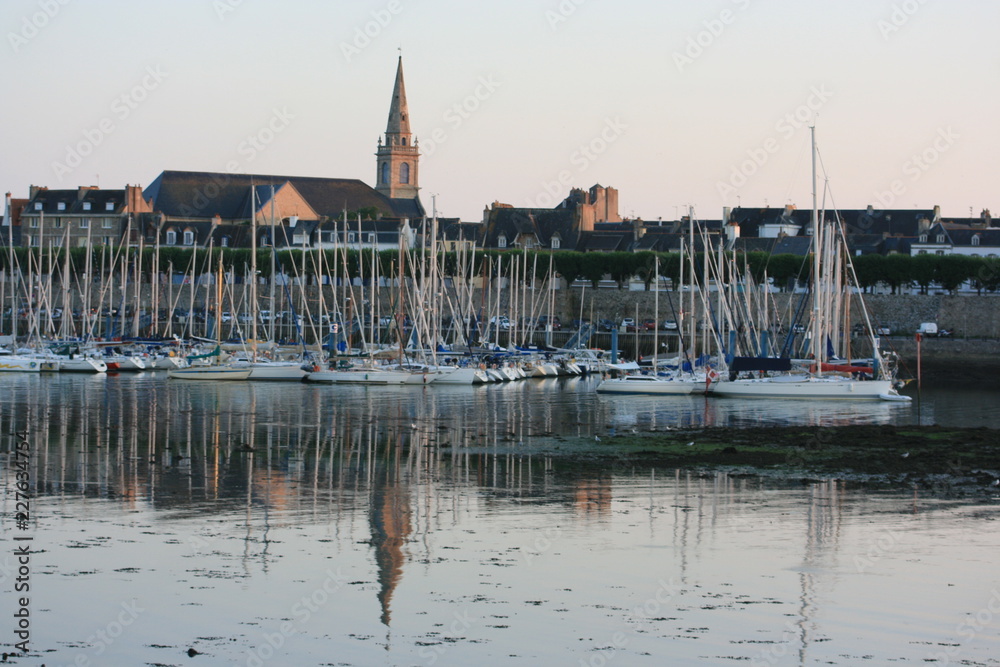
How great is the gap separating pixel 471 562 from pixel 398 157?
117 m

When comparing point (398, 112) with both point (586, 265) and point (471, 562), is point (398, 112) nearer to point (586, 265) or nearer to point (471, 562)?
point (586, 265)

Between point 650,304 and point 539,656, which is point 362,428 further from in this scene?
point 650,304

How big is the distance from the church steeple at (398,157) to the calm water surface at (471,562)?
345 ft

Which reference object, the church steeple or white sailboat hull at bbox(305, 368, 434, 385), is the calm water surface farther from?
the church steeple

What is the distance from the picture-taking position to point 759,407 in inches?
1423

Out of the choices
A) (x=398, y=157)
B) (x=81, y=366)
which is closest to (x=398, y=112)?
(x=398, y=157)

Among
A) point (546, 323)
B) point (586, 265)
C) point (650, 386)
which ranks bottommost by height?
point (650, 386)

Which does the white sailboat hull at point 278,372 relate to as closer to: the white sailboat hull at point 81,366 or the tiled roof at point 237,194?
the white sailboat hull at point 81,366

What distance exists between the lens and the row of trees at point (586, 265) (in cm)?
7106

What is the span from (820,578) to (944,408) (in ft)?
80.5

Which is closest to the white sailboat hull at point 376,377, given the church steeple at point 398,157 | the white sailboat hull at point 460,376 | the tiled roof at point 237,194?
the white sailboat hull at point 460,376

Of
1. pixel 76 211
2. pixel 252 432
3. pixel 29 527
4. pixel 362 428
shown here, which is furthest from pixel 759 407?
pixel 76 211

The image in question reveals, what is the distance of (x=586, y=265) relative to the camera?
3120 inches

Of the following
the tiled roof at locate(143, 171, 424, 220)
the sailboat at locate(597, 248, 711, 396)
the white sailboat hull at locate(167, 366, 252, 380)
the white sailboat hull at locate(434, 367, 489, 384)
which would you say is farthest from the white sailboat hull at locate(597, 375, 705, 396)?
the tiled roof at locate(143, 171, 424, 220)
